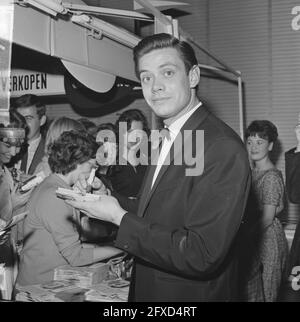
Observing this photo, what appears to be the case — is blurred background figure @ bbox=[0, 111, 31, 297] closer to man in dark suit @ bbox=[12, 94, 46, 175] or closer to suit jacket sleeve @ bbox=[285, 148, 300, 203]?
man in dark suit @ bbox=[12, 94, 46, 175]

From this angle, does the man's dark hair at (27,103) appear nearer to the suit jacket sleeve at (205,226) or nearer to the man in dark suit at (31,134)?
the man in dark suit at (31,134)

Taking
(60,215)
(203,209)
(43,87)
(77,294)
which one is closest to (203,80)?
(43,87)

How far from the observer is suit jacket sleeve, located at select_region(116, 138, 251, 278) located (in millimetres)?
1291

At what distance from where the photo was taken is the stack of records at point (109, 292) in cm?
192

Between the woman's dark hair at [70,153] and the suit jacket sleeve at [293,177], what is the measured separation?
1.70 meters

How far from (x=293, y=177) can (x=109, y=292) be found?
78.3 inches

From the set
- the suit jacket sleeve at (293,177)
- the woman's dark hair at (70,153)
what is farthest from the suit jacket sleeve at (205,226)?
the suit jacket sleeve at (293,177)

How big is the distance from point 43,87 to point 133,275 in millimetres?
3031

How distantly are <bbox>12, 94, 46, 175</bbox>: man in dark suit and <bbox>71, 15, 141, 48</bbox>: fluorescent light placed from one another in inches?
38.1

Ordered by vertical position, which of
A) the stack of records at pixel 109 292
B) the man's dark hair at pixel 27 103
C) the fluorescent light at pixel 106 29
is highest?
the fluorescent light at pixel 106 29

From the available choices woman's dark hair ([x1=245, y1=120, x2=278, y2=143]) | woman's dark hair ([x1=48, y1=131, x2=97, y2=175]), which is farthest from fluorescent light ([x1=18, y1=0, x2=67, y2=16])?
woman's dark hair ([x1=245, y1=120, x2=278, y2=143])

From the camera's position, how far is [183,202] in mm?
1402

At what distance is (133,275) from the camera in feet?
5.44
